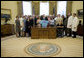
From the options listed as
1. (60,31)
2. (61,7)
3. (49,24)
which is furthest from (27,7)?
(60,31)

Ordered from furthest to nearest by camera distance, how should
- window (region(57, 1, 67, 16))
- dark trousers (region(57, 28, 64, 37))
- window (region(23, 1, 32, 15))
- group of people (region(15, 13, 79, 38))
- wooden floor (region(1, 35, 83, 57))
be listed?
window (region(23, 1, 32, 15)) → window (region(57, 1, 67, 16)) → dark trousers (region(57, 28, 64, 37)) → group of people (region(15, 13, 79, 38)) → wooden floor (region(1, 35, 83, 57))

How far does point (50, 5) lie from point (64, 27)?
2.73m

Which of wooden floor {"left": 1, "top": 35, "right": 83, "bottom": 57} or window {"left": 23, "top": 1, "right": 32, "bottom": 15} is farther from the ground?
window {"left": 23, "top": 1, "right": 32, "bottom": 15}

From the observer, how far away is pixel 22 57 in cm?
319

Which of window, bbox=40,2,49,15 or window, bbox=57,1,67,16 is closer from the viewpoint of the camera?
window, bbox=57,1,67,16

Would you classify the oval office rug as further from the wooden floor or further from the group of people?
the group of people

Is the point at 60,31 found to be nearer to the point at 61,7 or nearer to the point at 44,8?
the point at 61,7

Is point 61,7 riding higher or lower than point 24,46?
higher

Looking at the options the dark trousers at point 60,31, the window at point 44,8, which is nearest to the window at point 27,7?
the window at point 44,8

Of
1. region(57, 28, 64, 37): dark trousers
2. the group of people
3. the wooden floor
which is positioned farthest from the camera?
region(57, 28, 64, 37): dark trousers

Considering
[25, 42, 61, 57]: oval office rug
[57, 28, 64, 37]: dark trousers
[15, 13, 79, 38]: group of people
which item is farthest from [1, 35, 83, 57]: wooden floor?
[15, 13, 79, 38]: group of people

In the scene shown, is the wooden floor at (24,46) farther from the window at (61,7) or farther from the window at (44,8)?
the window at (44,8)

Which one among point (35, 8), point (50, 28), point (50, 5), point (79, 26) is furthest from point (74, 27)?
point (35, 8)

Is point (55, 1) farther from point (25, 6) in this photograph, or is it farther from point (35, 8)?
point (25, 6)
